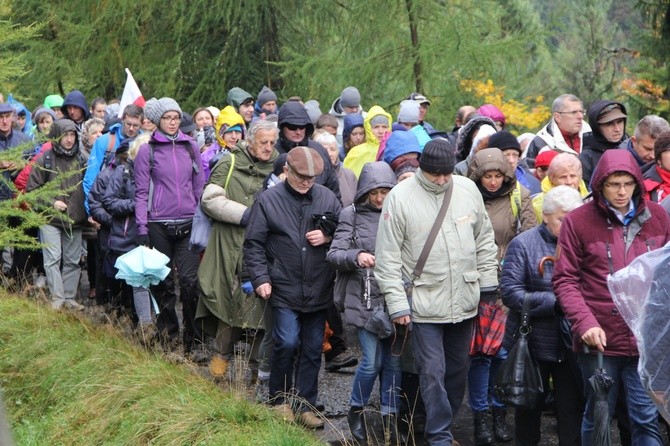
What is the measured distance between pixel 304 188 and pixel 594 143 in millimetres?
2849

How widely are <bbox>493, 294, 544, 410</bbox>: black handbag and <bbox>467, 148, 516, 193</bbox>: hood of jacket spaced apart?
5.05 feet

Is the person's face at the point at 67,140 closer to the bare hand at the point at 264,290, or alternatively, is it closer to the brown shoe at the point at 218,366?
the brown shoe at the point at 218,366

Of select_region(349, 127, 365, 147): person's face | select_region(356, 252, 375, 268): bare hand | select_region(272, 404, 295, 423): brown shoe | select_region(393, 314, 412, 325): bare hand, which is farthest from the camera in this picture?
select_region(349, 127, 365, 147): person's face

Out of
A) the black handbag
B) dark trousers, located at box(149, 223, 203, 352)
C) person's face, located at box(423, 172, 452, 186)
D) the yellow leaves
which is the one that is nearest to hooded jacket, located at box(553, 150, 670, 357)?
the black handbag

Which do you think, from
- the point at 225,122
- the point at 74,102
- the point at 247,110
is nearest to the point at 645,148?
the point at 225,122

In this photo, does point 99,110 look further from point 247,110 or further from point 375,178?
point 375,178

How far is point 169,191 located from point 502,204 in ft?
10.4

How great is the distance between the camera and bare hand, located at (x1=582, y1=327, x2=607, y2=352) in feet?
19.0

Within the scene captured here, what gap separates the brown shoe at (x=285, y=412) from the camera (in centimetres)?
689

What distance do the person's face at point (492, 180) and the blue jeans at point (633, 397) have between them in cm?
189

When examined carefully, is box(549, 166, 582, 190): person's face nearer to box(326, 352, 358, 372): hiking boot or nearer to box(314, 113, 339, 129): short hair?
box(326, 352, 358, 372): hiking boot

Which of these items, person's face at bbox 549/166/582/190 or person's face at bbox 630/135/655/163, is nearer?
person's face at bbox 549/166/582/190

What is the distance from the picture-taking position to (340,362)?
9.70 m

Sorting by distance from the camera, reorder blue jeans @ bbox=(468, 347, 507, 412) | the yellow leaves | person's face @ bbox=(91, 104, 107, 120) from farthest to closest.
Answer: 1. the yellow leaves
2. person's face @ bbox=(91, 104, 107, 120)
3. blue jeans @ bbox=(468, 347, 507, 412)
